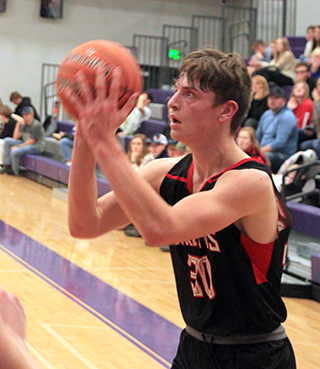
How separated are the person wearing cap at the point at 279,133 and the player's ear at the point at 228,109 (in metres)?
5.32

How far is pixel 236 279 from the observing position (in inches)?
68.5

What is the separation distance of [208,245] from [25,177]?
31.7 ft

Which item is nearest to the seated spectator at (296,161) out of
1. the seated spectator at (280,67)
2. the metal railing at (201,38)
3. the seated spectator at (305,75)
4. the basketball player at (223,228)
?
the seated spectator at (305,75)

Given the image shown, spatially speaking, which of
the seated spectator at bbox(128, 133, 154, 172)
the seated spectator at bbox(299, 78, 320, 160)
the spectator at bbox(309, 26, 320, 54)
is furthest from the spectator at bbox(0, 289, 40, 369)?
the spectator at bbox(309, 26, 320, 54)

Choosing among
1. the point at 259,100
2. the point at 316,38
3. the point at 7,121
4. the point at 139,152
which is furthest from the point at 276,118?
the point at 7,121

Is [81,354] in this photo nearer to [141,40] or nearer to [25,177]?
[25,177]

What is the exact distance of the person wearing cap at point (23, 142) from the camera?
36.0ft

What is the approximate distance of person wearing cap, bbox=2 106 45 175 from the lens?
10961 mm

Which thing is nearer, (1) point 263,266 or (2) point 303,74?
(1) point 263,266

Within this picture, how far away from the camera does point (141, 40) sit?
50.1 ft

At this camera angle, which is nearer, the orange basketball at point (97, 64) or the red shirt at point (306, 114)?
the orange basketball at point (97, 64)

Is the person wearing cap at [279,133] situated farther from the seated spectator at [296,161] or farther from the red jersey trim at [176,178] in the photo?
the red jersey trim at [176,178]

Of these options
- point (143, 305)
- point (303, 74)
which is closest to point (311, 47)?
point (303, 74)

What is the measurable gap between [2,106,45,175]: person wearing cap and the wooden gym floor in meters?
3.86
